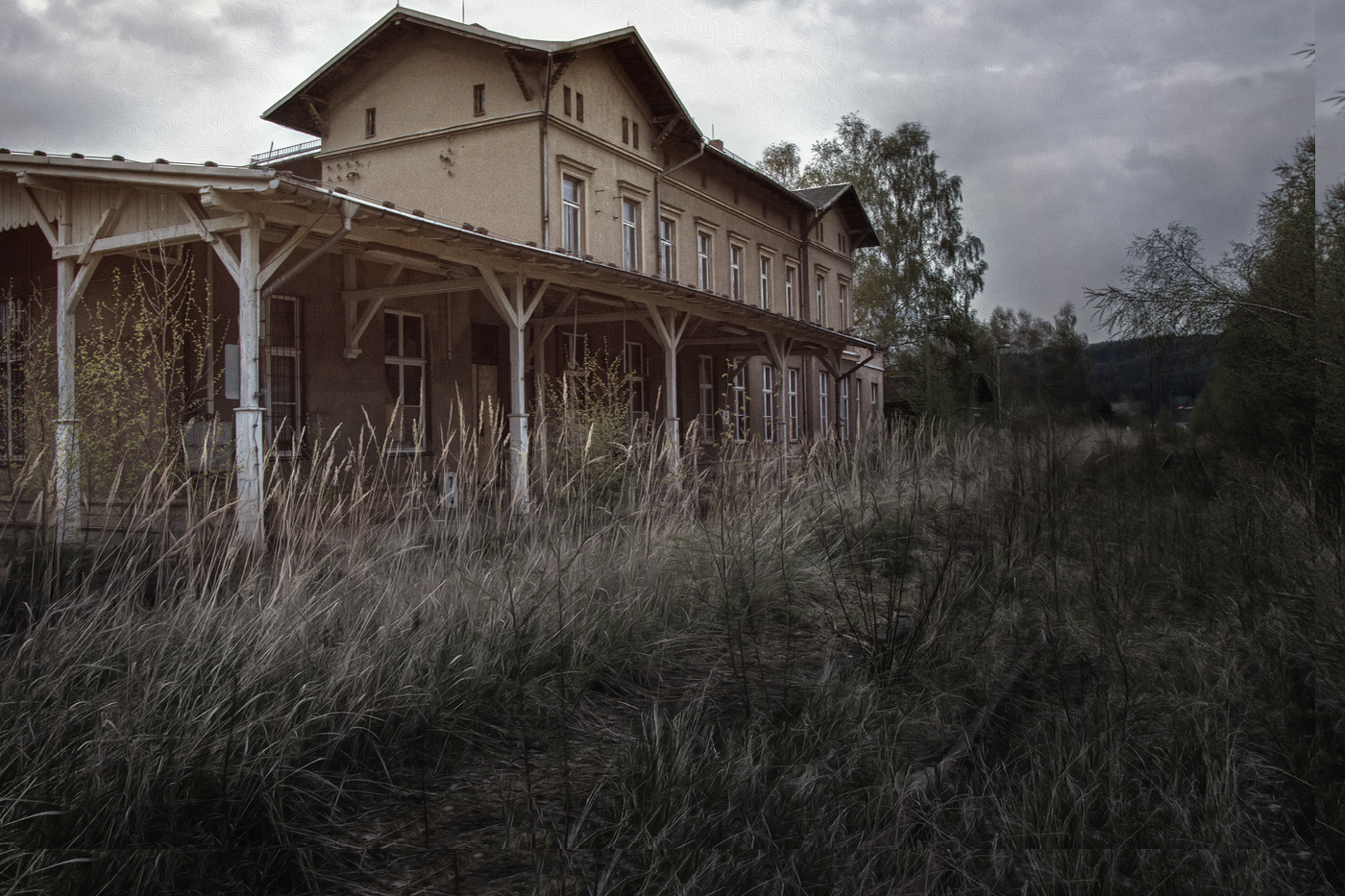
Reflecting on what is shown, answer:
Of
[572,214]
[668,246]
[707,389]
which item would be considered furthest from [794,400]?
[572,214]

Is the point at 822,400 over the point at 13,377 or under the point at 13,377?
over

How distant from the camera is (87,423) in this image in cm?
607

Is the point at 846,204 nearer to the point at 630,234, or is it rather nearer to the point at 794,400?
the point at 630,234

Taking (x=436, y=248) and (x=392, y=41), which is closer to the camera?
(x=436, y=248)

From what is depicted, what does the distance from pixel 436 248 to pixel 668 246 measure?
7.85m

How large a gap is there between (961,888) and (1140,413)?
6.16 ft

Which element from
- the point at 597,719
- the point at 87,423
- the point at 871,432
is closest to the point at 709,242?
the point at 871,432

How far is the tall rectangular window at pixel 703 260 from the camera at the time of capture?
16469 millimetres

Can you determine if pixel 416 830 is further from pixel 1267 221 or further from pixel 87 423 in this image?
pixel 87 423

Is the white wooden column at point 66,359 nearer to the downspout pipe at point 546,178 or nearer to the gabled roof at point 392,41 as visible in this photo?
the gabled roof at point 392,41

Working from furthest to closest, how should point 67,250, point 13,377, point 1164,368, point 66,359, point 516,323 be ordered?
point 516,323 < point 13,377 < point 67,250 < point 66,359 < point 1164,368

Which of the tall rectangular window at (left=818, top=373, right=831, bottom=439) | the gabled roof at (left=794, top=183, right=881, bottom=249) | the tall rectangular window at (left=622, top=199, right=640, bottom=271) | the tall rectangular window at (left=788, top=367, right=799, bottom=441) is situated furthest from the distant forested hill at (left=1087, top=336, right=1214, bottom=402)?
the tall rectangular window at (left=818, top=373, right=831, bottom=439)

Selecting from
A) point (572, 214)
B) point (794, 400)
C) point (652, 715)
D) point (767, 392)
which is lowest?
point (652, 715)

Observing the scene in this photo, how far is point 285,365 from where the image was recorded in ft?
30.3
